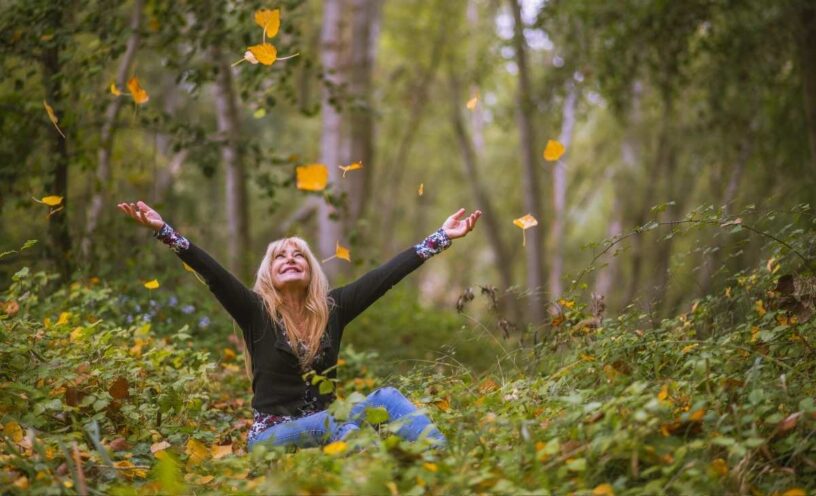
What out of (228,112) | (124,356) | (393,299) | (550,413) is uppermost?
(228,112)

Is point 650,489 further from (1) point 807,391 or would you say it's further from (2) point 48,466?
(2) point 48,466

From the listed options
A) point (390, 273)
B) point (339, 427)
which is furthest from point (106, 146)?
point (339, 427)

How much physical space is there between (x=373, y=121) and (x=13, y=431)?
11710 millimetres

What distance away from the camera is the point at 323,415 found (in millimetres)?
3906

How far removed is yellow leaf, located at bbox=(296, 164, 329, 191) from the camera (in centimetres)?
637

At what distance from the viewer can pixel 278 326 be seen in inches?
171

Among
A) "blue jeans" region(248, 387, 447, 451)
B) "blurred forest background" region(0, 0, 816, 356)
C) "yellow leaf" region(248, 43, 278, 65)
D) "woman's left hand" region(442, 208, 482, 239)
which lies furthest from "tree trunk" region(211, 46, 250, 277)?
"blue jeans" region(248, 387, 447, 451)

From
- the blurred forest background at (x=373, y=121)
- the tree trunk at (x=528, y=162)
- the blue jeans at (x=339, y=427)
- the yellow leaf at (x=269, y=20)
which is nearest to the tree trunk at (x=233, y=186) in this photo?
the blurred forest background at (x=373, y=121)

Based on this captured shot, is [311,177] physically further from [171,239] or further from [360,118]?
[360,118]

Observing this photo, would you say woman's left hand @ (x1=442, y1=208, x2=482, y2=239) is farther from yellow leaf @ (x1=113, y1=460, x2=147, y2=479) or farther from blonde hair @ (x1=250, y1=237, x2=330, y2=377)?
yellow leaf @ (x1=113, y1=460, x2=147, y2=479)

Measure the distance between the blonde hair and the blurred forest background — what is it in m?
0.95

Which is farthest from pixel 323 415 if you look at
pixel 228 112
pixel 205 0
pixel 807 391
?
pixel 228 112

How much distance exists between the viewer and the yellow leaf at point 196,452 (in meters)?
3.73

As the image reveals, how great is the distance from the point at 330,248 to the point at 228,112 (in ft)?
7.06
